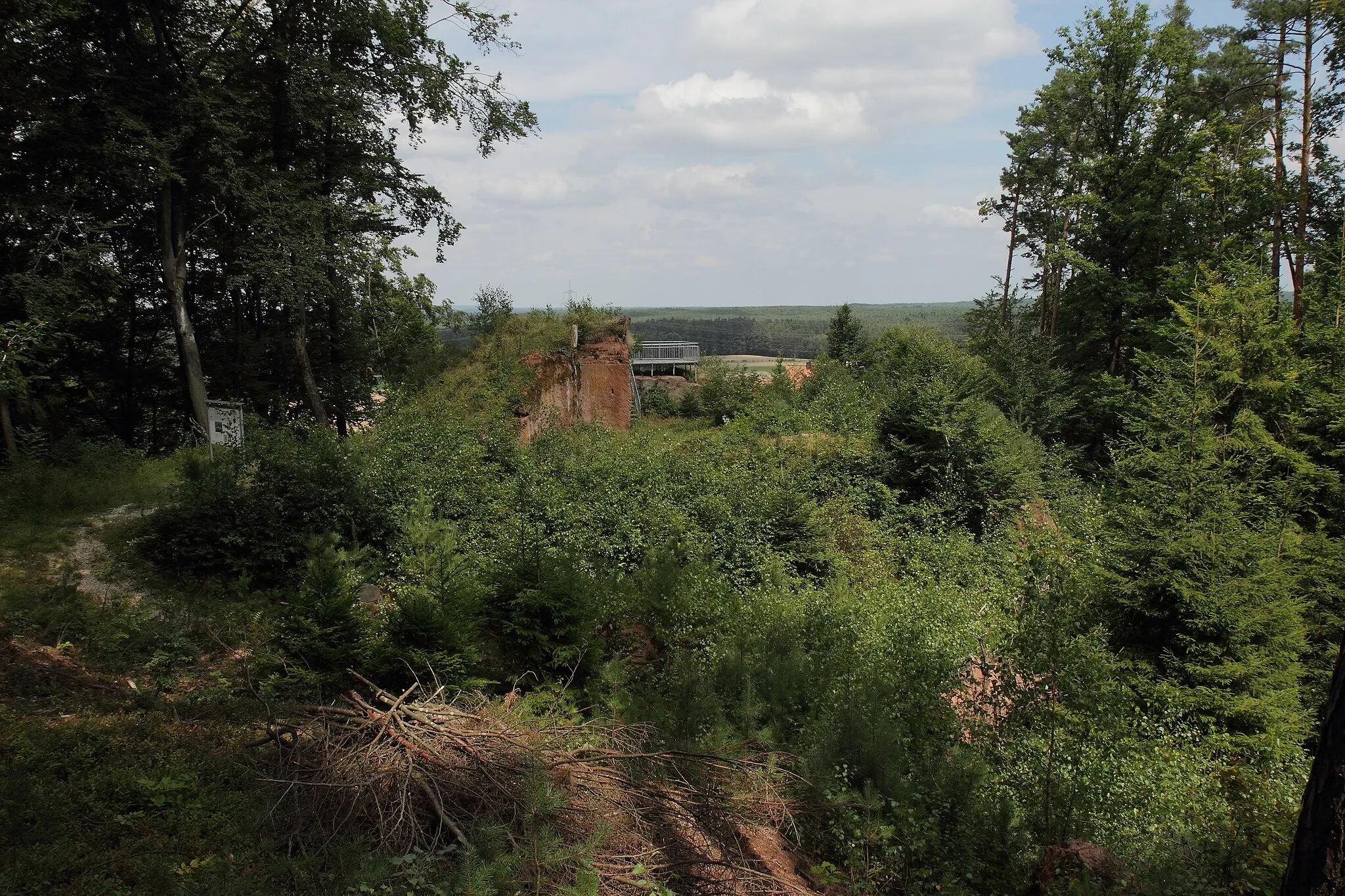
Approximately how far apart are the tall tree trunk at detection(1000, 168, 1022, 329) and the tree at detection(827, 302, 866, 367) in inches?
234

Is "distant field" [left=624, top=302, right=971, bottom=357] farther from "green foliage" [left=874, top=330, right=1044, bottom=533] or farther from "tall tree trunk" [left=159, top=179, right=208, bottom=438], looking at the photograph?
"tall tree trunk" [left=159, top=179, right=208, bottom=438]

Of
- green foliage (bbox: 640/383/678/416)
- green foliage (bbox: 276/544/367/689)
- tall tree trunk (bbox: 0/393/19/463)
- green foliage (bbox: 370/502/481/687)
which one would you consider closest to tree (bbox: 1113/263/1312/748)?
green foliage (bbox: 370/502/481/687)

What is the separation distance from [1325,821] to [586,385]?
18052 millimetres

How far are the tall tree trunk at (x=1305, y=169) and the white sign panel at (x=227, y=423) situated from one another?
2173 centimetres

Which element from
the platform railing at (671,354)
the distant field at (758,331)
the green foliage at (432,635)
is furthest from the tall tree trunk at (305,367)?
the distant field at (758,331)

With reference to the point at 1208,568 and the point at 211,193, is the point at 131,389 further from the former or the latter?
the point at 1208,568

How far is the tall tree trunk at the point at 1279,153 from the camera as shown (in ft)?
57.1

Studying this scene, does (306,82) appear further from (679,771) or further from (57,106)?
(679,771)

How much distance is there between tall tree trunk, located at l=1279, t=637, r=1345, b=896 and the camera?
3.02 meters

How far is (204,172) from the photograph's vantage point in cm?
1436

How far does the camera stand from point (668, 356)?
3825 centimetres

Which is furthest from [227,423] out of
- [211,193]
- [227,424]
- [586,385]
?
[586,385]

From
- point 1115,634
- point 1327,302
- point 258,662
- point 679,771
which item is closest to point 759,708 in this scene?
point 679,771

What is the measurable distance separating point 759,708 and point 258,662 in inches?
179
